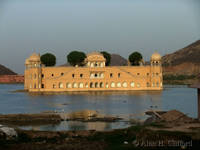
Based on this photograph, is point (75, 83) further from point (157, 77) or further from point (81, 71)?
point (157, 77)

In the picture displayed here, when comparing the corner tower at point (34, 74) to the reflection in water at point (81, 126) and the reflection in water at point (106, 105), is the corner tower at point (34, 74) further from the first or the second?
the reflection in water at point (81, 126)

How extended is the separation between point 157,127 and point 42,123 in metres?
8.23

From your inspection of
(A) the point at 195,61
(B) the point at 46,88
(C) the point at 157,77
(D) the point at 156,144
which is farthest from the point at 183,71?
(D) the point at 156,144

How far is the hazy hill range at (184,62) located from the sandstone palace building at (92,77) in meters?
42.3

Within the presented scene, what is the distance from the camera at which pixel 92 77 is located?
53781 mm

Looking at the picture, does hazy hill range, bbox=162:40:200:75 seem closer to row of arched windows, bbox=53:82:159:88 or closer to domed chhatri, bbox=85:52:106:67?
row of arched windows, bbox=53:82:159:88

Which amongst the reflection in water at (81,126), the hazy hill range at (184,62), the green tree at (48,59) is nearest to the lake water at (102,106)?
the reflection in water at (81,126)

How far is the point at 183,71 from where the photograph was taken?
100438 mm

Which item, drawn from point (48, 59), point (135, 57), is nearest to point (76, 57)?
point (48, 59)

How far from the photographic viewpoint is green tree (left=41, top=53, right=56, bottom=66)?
201 ft

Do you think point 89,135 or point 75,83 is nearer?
point 89,135

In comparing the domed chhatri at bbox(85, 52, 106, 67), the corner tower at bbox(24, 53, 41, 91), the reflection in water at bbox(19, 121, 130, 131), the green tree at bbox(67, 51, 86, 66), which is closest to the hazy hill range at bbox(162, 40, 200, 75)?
the green tree at bbox(67, 51, 86, 66)

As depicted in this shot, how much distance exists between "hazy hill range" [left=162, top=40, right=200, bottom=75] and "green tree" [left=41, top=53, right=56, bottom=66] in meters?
44.8

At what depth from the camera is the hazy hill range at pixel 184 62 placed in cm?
9976
